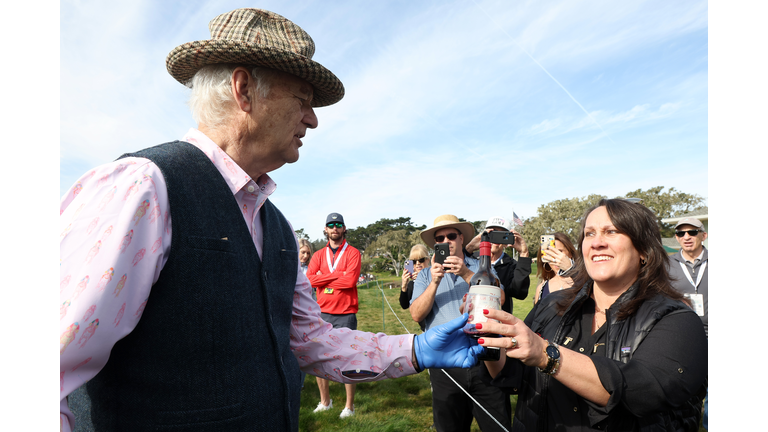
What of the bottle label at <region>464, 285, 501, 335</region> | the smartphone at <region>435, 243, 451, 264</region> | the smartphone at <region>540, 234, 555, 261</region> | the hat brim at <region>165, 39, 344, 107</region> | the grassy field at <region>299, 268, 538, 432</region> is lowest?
the grassy field at <region>299, 268, 538, 432</region>

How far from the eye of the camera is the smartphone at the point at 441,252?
3920 mm

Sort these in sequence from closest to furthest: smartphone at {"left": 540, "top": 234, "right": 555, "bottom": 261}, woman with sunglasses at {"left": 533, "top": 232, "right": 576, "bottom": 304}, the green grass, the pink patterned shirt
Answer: the pink patterned shirt, woman with sunglasses at {"left": 533, "top": 232, "right": 576, "bottom": 304}, smartphone at {"left": 540, "top": 234, "right": 555, "bottom": 261}, the green grass

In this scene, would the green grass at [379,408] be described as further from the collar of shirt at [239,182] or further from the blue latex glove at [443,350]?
the collar of shirt at [239,182]

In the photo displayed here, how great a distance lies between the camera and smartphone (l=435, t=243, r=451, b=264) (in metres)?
3.92

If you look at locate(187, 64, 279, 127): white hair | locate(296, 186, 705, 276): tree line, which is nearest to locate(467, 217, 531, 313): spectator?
locate(187, 64, 279, 127): white hair

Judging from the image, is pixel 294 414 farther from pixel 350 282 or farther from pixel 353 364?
pixel 350 282

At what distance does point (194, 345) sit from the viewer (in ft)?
4.28

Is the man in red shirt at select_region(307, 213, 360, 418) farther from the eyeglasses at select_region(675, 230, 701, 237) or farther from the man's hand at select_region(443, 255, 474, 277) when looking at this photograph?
the eyeglasses at select_region(675, 230, 701, 237)

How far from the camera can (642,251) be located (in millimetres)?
2309

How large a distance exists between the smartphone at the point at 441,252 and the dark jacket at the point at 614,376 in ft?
4.82

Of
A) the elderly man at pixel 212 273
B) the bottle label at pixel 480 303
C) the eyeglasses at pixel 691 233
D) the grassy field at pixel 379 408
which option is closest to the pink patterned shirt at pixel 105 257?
the elderly man at pixel 212 273

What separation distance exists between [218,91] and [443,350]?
1.66 m

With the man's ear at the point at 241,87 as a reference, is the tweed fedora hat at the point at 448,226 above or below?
below

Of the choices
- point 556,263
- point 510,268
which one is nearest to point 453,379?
point 510,268
